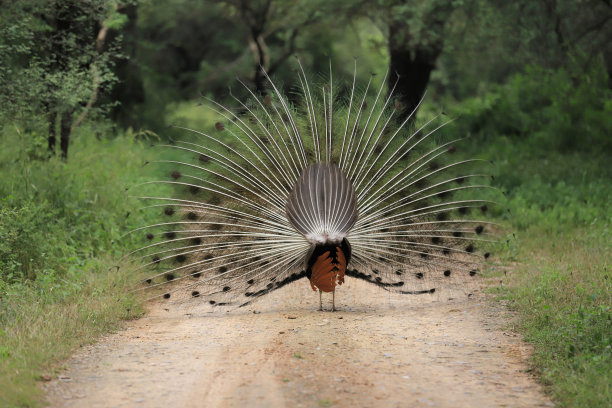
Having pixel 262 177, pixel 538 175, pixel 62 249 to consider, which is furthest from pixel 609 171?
pixel 62 249

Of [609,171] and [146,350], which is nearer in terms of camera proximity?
[146,350]

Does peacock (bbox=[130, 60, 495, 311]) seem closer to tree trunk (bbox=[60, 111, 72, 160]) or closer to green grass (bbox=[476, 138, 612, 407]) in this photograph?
green grass (bbox=[476, 138, 612, 407])

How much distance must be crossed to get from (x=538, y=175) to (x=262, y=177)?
7.89 metres

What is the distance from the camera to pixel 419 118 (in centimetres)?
833

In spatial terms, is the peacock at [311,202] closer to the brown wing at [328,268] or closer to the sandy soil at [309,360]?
the brown wing at [328,268]

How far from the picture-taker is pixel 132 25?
52.6 ft

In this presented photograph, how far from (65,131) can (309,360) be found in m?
6.28

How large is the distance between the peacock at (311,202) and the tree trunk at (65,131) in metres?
3.05

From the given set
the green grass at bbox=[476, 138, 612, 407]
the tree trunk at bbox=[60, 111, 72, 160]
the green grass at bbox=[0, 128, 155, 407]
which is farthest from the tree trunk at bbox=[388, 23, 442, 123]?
the tree trunk at bbox=[60, 111, 72, 160]

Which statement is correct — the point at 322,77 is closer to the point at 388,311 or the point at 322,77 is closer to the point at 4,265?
the point at 388,311


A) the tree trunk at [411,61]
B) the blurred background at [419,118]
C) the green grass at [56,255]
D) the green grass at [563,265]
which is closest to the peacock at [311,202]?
the blurred background at [419,118]

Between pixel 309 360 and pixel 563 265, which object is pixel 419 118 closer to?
pixel 563 265

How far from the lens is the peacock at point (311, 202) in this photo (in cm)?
741

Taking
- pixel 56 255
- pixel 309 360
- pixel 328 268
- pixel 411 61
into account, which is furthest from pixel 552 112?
pixel 309 360
